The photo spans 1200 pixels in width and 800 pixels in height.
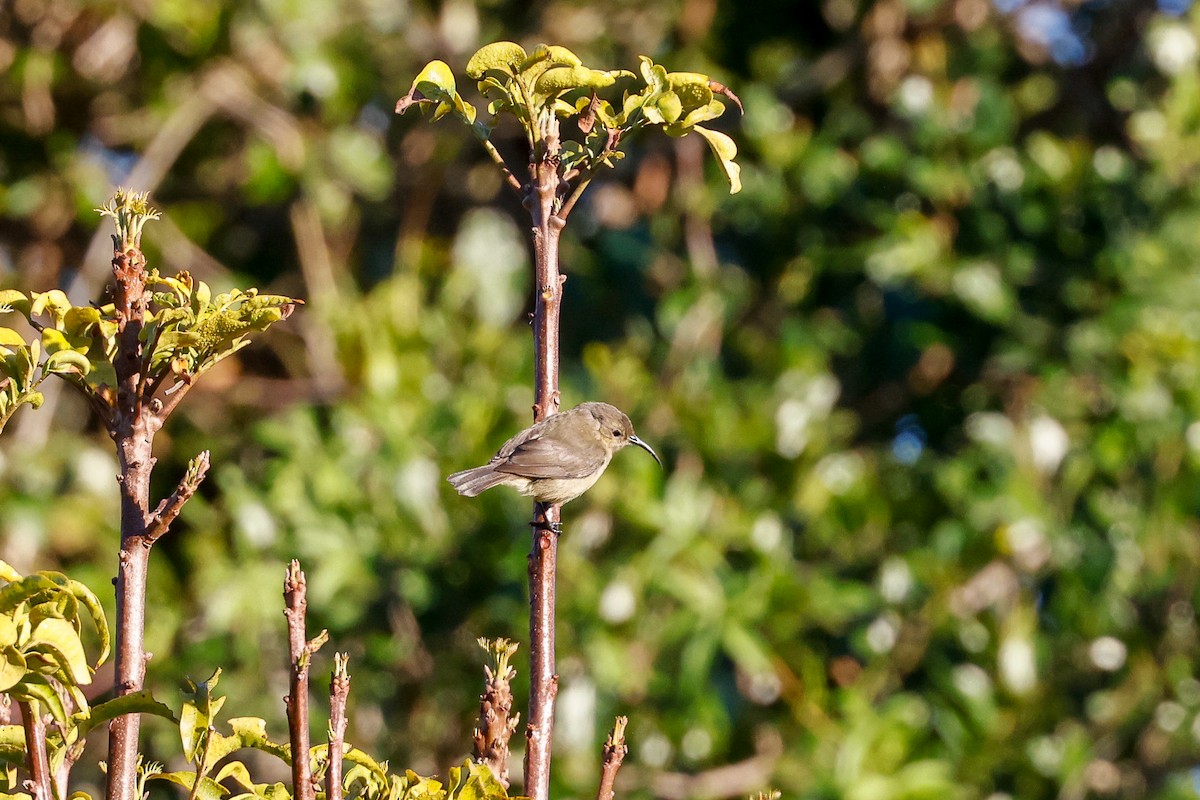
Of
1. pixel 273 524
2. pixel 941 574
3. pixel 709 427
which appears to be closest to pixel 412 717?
pixel 273 524

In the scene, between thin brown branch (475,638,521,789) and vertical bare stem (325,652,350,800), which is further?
thin brown branch (475,638,521,789)

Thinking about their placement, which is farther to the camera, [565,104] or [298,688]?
[565,104]

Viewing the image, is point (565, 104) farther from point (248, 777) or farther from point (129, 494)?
point (248, 777)

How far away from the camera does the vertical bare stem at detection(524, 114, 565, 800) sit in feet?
5.56

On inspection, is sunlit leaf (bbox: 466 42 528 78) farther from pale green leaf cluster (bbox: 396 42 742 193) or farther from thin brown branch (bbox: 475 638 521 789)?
thin brown branch (bbox: 475 638 521 789)

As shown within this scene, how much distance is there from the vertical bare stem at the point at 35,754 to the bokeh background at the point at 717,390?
134 inches

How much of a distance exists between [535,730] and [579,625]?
3.26m

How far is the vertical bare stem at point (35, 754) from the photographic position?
1454 millimetres

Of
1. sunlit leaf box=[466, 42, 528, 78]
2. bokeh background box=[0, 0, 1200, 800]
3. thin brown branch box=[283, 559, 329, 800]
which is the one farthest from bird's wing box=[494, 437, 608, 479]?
thin brown branch box=[283, 559, 329, 800]

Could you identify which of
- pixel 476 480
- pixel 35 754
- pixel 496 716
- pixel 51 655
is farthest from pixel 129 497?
pixel 476 480

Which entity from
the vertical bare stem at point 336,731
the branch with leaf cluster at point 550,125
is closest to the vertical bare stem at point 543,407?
the branch with leaf cluster at point 550,125

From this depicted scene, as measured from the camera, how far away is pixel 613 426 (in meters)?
4.63

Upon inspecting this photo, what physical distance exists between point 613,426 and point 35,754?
322 cm

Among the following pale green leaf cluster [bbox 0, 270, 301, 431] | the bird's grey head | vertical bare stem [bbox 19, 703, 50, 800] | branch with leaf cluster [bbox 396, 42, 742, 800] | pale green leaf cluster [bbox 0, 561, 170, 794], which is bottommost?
vertical bare stem [bbox 19, 703, 50, 800]
